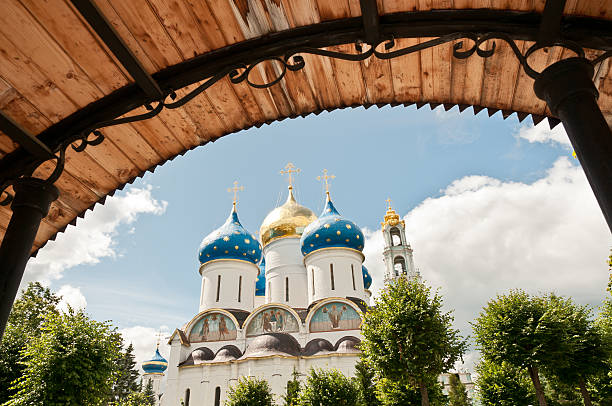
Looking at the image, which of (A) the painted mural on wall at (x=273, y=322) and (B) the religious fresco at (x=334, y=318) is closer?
(B) the religious fresco at (x=334, y=318)

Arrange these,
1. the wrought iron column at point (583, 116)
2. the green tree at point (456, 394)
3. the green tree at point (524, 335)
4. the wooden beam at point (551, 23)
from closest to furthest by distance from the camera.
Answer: the wrought iron column at point (583, 116), the wooden beam at point (551, 23), the green tree at point (524, 335), the green tree at point (456, 394)

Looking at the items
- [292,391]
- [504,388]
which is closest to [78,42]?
[292,391]

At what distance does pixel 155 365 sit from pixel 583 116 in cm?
4980

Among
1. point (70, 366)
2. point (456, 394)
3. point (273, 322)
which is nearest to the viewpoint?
point (70, 366)

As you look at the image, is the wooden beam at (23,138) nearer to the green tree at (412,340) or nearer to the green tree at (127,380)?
the green tree at (412,340)

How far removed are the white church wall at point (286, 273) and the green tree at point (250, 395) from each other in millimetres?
11622

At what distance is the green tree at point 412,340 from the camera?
13.6m

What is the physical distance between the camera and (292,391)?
69.8ft

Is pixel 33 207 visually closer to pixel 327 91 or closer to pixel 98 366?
pixel 327 91

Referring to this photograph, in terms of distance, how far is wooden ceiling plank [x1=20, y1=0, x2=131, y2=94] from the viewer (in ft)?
8.20

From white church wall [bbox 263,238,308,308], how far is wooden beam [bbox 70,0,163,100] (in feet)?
97.6

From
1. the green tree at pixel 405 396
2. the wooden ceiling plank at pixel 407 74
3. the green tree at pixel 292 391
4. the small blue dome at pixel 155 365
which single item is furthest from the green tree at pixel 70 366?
the small blue dome at pixel 155 365

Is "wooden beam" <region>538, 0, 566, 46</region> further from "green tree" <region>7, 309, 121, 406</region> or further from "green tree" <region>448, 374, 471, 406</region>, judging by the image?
"green tree" <region>448, 374, 471, 406</region>

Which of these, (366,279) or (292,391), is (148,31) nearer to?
(292,391)
